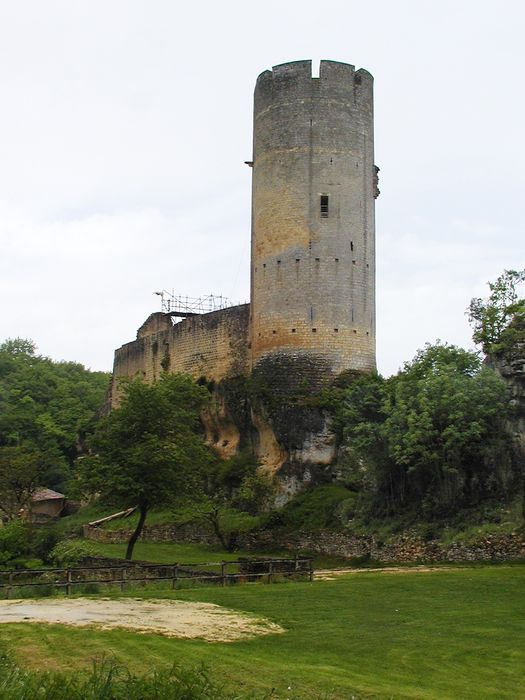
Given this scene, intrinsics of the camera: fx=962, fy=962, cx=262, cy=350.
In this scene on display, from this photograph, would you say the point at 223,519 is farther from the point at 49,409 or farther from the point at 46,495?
the point at 49,409

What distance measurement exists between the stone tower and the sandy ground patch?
2117 cm

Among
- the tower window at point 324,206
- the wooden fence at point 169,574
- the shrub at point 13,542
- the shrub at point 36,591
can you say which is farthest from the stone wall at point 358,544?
the tower window at point 324,206

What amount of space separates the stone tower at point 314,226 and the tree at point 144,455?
9.23 metres

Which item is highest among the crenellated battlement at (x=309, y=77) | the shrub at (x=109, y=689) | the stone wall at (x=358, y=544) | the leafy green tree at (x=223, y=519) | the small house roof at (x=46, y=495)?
the crenellated battlement at (x=309, y=77)

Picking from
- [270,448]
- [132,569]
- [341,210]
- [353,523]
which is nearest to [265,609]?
[132,569]

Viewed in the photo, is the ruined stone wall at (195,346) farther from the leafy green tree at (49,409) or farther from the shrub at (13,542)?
the shrub at (13,542)

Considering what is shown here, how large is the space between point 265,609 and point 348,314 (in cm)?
2288

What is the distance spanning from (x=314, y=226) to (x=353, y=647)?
27.2 metres

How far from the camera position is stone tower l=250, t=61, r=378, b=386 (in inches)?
1526

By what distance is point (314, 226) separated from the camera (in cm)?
3925

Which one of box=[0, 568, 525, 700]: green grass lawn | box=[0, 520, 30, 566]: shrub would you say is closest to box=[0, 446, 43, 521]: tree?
box=[0, 520, 30, 566]: shrub

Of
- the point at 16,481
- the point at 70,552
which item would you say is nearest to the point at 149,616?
the point at 70,552

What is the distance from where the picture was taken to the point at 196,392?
1299 inches

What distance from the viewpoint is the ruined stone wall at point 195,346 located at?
42.5 m
